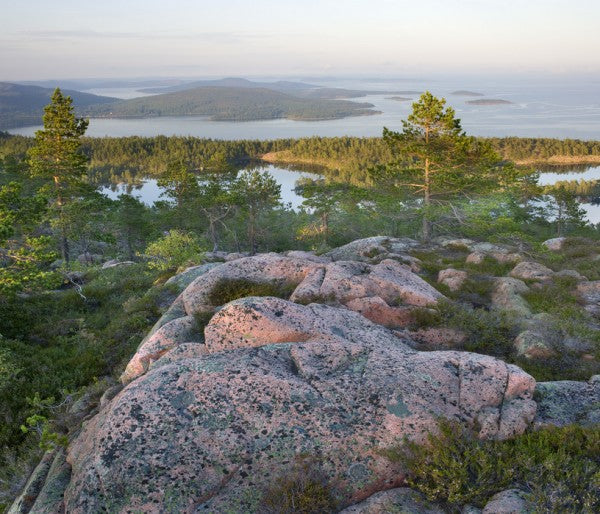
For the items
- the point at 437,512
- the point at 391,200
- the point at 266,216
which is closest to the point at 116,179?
the point at 266,216

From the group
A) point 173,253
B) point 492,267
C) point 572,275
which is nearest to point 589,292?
point 572,275

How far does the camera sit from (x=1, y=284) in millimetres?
13609

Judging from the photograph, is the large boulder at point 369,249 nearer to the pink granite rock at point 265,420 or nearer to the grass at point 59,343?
the grass at point 59,343

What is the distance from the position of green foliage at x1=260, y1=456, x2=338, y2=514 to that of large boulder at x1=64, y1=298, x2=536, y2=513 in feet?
0.43

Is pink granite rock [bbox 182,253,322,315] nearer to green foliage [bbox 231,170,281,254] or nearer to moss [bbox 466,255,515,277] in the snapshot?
moss [bbox 466,255,515,277]

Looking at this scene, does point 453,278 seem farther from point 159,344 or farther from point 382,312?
point 159,344

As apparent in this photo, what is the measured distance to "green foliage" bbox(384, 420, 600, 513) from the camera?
4723mm

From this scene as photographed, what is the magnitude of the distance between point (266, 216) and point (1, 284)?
40.9m

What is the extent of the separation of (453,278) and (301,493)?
13.3 metres

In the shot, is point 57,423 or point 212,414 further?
point 57,423

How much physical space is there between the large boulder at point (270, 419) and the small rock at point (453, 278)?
9185 millimetres

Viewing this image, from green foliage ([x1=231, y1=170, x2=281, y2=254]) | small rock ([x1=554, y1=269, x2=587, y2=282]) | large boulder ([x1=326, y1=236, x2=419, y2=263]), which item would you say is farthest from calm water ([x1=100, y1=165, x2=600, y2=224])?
small rock ([x1=554, y1=269, x2=587, y2=282])

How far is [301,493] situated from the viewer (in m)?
5.01

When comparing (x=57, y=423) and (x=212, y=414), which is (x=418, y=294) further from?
(x=57, y=423)
